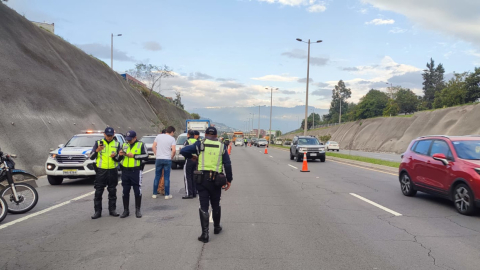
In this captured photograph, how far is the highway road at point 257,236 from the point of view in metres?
4.89

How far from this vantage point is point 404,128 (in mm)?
56688

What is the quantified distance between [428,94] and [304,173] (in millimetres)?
96331

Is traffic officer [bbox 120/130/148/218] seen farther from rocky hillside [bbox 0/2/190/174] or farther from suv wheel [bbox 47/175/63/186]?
rocky hillside [bbox 0/2/190/174]

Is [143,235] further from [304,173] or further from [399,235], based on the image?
[304,173]

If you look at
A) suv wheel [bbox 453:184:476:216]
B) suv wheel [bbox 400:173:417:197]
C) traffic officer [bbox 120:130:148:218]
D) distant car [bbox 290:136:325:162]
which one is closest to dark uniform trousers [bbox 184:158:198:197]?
traffic officer [bbox 120:130:148:218]

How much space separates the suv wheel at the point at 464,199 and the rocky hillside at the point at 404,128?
3782 centimetres

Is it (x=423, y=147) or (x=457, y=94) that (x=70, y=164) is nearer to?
(x=423, y=147)

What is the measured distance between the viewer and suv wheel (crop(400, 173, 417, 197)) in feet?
32.5

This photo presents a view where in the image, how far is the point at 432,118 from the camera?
5116 cm

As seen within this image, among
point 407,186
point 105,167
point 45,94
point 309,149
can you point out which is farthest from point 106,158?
point 45,94

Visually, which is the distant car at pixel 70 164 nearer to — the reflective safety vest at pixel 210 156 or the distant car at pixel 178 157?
the distant car at pixel 178 157

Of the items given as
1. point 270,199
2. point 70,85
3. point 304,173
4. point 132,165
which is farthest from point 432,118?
point 132,165

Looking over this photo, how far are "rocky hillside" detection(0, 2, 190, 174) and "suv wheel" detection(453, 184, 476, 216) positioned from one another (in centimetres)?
1576

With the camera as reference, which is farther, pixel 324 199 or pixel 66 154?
pixel 66 154
